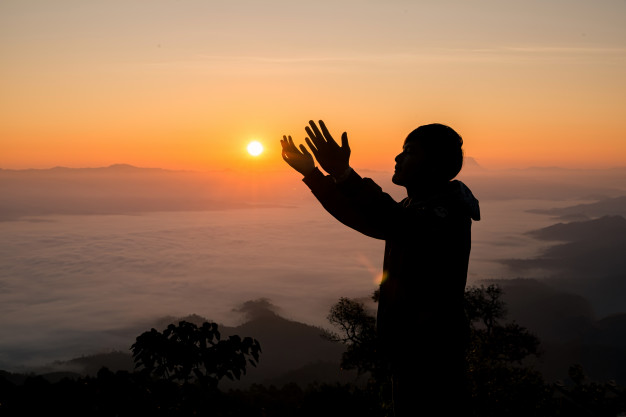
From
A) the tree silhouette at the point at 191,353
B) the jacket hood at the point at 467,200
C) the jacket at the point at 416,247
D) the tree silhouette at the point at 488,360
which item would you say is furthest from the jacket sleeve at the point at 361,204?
the tree silhouette at the point at 488,360

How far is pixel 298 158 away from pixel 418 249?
860 mm

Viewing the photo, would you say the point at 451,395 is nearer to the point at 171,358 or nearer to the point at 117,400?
the point at 117,400

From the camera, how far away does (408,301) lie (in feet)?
9.59

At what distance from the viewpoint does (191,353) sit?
5664mm

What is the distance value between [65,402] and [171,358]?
161cm

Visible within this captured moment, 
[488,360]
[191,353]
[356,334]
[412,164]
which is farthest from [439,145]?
[356,334]

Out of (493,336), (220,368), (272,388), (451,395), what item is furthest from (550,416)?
(272,388)

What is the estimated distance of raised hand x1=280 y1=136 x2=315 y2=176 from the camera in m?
2.95

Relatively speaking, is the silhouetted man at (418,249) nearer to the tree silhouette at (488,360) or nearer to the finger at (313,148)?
the finger at (313,148)

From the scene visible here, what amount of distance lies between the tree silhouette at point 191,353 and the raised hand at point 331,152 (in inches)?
118

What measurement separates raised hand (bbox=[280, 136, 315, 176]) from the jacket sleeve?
0.15ft

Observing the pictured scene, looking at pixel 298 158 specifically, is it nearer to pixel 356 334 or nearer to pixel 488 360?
pixel 488 360

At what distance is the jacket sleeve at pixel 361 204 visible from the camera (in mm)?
2723

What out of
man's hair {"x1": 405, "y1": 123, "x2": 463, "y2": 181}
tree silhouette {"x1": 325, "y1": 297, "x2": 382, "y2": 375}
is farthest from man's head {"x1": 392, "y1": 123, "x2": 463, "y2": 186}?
tree silhouette {"x1": 325, "y1": 297, "x2": 382, "y2": 375}
